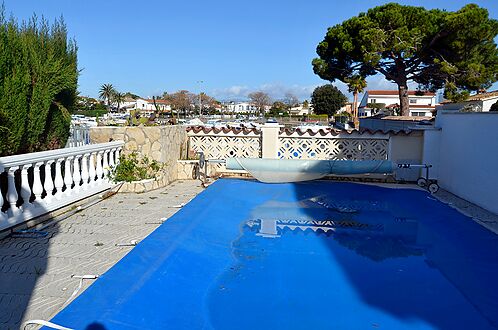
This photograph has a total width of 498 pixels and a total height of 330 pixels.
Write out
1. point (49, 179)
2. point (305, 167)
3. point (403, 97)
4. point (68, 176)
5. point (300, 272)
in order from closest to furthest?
point (300, 272), point (49, 179), point (68, 176), point (305, 167), point (403, 97)

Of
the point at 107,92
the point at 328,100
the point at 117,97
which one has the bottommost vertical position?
the point at 328,100

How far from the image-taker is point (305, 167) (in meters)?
8.67

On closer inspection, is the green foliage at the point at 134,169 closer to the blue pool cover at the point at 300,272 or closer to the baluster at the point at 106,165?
the baluster at the point at 106,165

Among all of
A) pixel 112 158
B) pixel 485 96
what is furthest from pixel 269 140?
pixel 485 96

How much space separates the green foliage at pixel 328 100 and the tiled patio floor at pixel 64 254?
205 feet

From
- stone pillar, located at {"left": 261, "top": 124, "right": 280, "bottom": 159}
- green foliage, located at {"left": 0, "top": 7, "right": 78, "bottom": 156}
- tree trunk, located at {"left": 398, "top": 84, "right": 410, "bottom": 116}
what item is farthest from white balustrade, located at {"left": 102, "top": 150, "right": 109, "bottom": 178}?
tree trunk, located at {"left": 398, "top": 84, "right": 410, "bottom": 116}

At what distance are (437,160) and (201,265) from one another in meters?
6.69

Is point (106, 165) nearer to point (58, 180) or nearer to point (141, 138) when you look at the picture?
point (141, 138)

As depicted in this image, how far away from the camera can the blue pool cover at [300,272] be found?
3.57 meters

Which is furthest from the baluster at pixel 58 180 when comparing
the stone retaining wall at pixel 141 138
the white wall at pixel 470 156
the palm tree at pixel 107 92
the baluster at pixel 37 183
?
the palm tree at pixel 107 92

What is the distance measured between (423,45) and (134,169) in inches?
857

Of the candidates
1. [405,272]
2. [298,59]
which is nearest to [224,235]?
[405,272]

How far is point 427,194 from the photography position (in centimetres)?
800

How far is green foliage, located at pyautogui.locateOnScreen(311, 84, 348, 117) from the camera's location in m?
66.2
